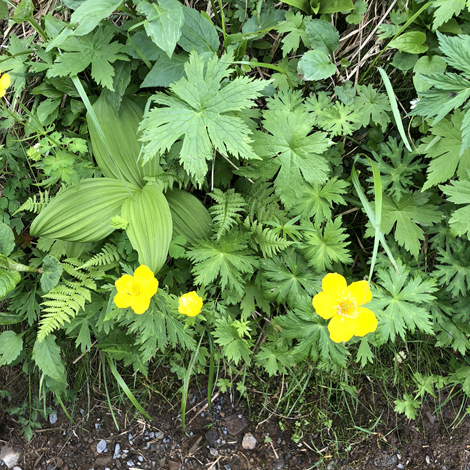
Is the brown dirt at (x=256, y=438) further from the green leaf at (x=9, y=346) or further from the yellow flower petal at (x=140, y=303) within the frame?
the yellow flower petal at (x=140, y=303)

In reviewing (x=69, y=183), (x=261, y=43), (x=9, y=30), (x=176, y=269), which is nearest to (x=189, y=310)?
(x=176, y=269)

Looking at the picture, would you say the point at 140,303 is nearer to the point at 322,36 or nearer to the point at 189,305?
the point at 189,305

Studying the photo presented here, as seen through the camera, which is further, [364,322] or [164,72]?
[164,72]

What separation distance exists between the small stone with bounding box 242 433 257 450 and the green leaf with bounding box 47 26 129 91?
1.87 metres

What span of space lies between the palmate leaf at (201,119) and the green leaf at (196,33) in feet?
0.63

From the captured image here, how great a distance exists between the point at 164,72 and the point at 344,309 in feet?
3.80

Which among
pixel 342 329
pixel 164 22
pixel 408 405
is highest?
pixel 164 22

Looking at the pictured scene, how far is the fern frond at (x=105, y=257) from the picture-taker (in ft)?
5.35

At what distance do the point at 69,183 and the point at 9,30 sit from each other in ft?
3.05

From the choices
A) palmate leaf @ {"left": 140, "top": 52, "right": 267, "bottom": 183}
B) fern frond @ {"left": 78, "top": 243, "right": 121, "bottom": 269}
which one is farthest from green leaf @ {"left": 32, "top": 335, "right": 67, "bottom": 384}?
palmate leaf @ {"left": 140, "top": 52, "right": 267, "bottom": 183}

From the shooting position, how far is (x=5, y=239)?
1.59 metres

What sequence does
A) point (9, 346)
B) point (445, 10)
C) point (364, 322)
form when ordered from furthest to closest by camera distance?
point (9, 346) < point (445, 10) < point (364, 322)

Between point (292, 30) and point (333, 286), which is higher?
point (292, 30)

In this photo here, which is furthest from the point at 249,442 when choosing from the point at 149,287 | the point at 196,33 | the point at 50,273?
the point at 196,33
